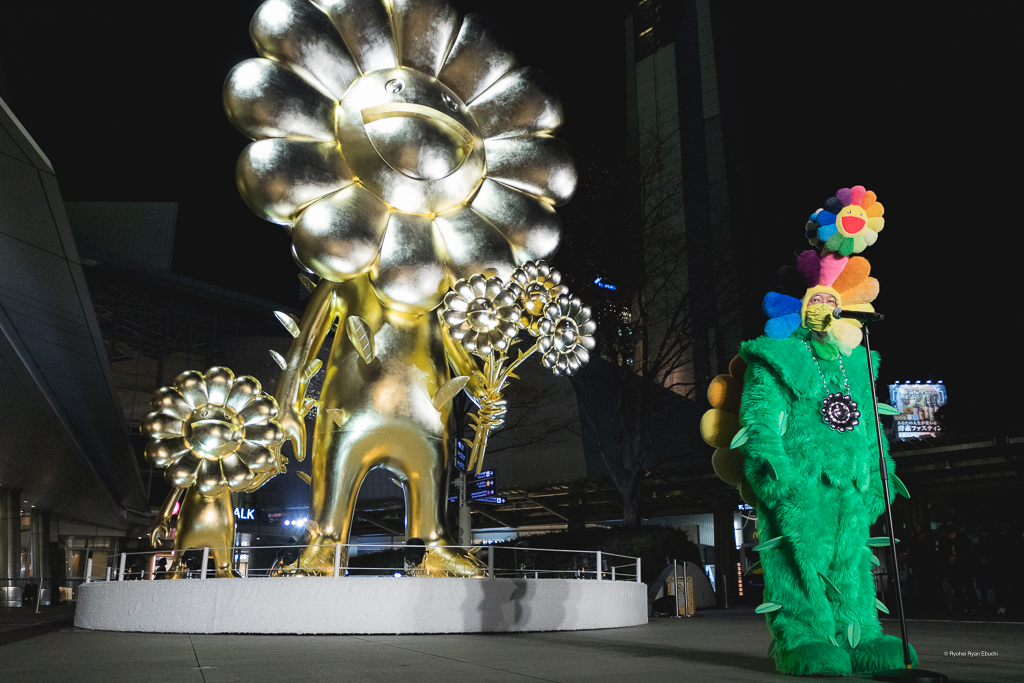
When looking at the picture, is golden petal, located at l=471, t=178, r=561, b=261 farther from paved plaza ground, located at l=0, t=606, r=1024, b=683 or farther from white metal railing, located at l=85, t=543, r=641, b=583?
paved plaza ground, located at l=0, t=606, r=1024, b=683

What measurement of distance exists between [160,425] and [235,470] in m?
0.82

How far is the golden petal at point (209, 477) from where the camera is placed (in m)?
7.49

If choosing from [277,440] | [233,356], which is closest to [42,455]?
[277,440]

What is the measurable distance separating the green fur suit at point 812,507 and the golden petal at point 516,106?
15.9 ft

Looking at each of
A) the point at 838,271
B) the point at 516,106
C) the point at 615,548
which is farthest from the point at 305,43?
the point at 615,548

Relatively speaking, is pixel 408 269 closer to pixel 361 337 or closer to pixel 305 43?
pixel 361 337

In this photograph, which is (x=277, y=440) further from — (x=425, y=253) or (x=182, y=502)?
(x=425, y=253)

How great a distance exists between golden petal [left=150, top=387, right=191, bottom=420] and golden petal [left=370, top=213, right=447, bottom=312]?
2226 mm

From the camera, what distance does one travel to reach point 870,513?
16.3 feet

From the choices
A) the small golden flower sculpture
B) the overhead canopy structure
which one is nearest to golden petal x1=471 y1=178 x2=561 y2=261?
the small golden flower sculpture

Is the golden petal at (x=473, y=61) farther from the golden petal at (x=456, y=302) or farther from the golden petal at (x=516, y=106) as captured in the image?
the golden petal at (x=456, y=302)

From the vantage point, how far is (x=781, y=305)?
5406 millimetres

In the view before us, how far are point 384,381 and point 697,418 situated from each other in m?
19.5

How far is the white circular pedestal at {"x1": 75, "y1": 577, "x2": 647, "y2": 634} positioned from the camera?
752cm
